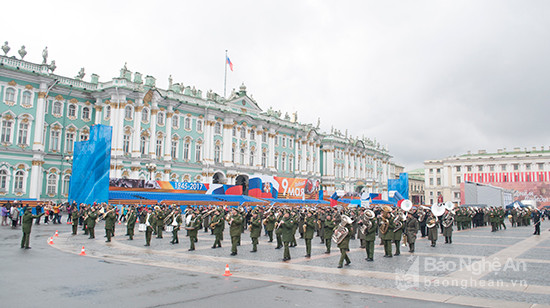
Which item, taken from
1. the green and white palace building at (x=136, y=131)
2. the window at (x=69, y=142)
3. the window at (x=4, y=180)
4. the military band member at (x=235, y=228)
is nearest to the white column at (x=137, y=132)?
the green and white palace building at (x=136, y=131)

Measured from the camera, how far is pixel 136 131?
47.4 metres

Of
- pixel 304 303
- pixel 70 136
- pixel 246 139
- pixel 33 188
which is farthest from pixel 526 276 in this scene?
pixel 246 139

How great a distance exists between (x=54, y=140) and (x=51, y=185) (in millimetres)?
4942

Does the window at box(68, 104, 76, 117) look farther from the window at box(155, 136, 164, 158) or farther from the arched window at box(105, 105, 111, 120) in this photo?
the window at box(155, 136, 164, 158)

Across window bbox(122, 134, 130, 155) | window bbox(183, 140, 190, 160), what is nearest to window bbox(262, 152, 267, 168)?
window bbox(183, 140, 190, 160)

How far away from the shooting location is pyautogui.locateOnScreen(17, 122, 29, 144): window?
132 ft

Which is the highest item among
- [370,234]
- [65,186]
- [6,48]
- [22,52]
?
[22,52]

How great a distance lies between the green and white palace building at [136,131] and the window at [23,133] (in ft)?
0.28

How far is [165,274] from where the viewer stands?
11.9m

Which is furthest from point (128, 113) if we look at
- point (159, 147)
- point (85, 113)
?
point (159, 147)

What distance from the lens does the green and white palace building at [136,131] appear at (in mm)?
40094

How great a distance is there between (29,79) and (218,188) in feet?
73.4

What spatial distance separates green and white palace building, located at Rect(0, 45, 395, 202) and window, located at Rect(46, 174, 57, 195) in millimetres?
93

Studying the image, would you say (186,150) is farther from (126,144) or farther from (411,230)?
(411,230)
